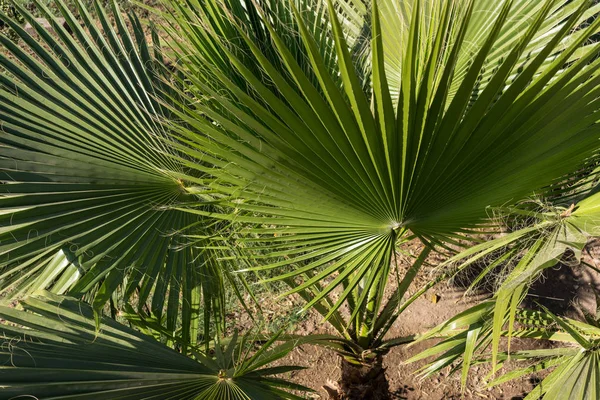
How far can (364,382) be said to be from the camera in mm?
2316

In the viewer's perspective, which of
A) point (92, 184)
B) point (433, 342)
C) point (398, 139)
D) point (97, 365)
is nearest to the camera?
point (398, 139)

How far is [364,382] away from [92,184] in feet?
4.37

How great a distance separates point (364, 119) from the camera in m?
1.24

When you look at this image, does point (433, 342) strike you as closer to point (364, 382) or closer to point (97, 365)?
point (364, 382)

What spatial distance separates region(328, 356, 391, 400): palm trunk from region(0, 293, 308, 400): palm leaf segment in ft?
2.38

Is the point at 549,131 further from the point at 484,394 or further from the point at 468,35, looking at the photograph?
the point at 484,394

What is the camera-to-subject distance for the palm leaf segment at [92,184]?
159 cm

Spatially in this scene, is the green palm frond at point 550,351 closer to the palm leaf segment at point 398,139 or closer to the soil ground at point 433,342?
the palm leaf segment at point 398,139

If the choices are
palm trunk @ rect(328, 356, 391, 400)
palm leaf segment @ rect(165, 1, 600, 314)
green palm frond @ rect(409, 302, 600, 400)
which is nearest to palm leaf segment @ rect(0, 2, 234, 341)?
palm leaf segment @ rect(165, 1, 600, 314)

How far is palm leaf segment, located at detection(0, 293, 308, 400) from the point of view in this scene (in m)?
1.29

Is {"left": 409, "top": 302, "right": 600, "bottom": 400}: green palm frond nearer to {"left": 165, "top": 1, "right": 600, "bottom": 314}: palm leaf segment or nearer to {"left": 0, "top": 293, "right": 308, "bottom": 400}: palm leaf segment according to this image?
{"left": 165, "top": 1, "right": 600, "bottom": 314}: palm leaf segment

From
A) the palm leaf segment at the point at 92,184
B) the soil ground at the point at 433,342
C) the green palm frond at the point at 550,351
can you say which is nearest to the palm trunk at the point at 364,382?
the green palm frond at the point at 550,351

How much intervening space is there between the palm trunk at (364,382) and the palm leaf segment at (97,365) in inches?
28.6

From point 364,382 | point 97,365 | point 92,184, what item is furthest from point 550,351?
point 92,184
